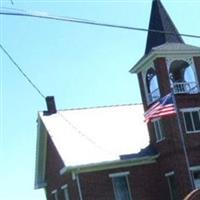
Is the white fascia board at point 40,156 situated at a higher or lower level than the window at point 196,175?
higher

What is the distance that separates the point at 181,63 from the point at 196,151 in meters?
5.56

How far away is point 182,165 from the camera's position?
94.0 ft

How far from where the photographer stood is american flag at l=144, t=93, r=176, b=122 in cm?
2688

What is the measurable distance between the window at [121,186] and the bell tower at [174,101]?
6.40 ft

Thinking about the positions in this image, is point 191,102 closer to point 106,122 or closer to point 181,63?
point 181,63

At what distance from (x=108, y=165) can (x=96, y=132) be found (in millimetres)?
3299

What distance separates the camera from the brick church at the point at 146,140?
93.0ft

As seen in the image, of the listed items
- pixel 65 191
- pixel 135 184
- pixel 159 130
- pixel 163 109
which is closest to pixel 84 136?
pixel 65 191

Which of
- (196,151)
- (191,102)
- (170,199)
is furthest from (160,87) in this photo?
(170,199)

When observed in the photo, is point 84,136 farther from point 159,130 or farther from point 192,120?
point 192,120

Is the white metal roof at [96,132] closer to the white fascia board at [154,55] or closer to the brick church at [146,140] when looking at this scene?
the brick church at [146,140]

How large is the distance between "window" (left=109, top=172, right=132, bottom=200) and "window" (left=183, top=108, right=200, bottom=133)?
Result: 3.90 m

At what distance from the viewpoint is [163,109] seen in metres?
27.1

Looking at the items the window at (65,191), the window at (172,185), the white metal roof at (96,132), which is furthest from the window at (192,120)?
the window at (65,191)
